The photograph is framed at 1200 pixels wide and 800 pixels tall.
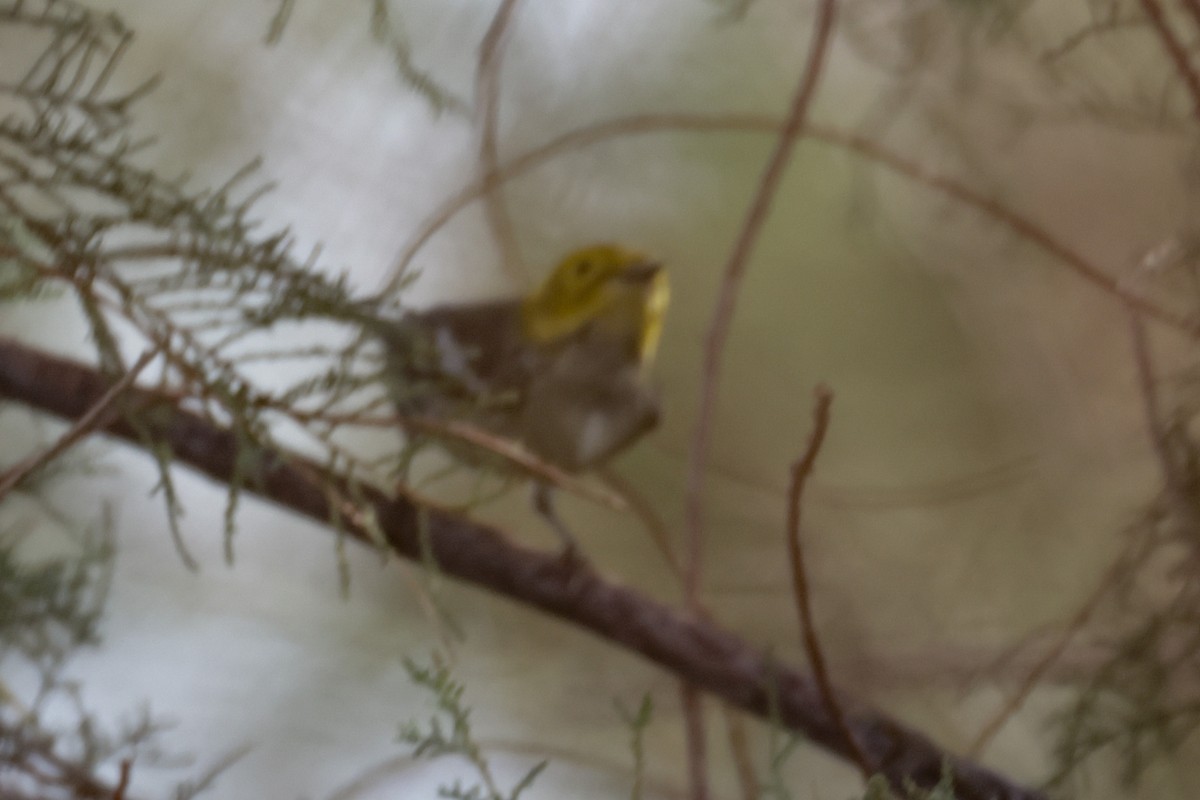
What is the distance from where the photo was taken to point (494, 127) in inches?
21.5

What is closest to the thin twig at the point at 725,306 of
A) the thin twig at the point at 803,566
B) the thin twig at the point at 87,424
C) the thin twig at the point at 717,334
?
the thin twig at the point at 717,334

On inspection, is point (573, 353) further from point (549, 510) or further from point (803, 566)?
point (803, 566)

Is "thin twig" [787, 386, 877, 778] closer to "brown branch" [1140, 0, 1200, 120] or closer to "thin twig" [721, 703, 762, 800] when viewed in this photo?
"thin twig" [721, 703, 762, 800]

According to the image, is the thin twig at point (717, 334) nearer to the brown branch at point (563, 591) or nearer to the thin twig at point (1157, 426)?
the brown branch at point (563, 591)

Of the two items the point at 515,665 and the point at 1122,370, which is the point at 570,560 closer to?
the point at 515,665

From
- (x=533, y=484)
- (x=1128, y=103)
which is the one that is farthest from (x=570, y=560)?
(x=1128, y=103)

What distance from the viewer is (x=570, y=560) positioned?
1.59 ft

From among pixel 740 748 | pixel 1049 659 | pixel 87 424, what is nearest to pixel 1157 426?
→ pixel 1049 659

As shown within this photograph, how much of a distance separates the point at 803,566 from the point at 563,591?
13 cm

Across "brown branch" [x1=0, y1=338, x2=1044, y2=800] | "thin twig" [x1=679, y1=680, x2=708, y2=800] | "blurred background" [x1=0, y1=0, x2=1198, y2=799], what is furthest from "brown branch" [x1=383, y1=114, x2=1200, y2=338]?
"thin twig" [x1=679, y1=680, x2=708, y2=800]

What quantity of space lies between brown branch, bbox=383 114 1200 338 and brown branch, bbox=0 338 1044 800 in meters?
0.11

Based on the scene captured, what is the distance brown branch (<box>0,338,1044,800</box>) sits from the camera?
432 millimetres

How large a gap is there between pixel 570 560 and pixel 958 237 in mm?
263

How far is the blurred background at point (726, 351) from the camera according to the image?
0.52 metres
